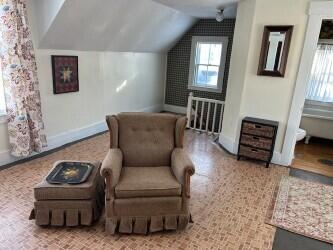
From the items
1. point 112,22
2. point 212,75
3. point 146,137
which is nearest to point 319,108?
point 212,75

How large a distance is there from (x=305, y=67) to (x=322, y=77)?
1.96m

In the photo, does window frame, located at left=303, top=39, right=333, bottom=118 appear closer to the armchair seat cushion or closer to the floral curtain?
the armchair seat cushion

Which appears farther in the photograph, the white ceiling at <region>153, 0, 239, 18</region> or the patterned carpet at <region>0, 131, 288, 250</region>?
the white ceiling at <region>153, 0, 239, 18</region>

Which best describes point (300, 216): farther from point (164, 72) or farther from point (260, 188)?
point (164, 72)

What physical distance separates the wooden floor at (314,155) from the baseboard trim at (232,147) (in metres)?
0.25

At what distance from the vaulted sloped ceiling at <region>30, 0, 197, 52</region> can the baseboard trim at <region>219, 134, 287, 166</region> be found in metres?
2.59

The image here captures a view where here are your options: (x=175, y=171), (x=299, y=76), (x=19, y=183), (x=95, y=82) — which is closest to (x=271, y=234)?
(x=175, y=171)

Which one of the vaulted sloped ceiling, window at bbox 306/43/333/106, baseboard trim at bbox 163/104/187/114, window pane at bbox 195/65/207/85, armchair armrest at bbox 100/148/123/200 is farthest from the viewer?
baseboard trim at bbox 163/104/187/114

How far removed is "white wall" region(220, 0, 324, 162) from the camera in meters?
3.46

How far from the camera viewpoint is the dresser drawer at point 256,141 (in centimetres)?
364

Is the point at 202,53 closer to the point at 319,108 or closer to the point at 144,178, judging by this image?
the point at 319,108

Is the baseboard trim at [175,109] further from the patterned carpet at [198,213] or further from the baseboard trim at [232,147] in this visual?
the patterned carpet at [198,213]

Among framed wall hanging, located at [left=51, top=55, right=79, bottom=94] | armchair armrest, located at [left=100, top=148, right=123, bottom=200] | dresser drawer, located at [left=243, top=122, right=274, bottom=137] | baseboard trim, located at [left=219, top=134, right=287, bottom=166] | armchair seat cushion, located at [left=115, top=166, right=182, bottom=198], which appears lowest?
baseboard trim, located at [left=219, top=134, right=287, bottom=166]

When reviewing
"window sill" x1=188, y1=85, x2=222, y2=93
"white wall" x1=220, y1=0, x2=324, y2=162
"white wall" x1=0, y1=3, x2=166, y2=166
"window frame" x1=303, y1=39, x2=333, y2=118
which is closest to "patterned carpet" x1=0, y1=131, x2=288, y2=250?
"white wall" x1=0, y1=3, x2=166, y2=166
